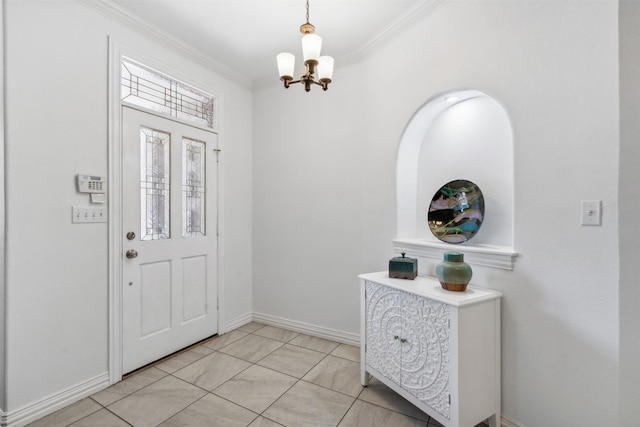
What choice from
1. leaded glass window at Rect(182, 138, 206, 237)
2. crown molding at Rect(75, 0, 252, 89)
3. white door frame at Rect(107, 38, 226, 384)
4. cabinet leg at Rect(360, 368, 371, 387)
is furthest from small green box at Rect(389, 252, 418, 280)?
crown molding at Rect(75, 0, 252, 89)

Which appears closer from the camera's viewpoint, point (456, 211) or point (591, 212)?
Answer: point (591, 212)

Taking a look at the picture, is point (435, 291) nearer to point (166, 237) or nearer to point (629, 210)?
point (629, 210)

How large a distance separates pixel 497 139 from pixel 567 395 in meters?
1.45

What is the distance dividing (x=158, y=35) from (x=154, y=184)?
1.22 metres

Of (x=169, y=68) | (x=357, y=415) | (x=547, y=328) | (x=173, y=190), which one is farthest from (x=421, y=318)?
(x=169, y=68)

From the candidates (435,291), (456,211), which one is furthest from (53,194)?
(456,211)

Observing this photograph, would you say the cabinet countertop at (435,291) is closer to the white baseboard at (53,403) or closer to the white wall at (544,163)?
the white wall at (544,163)

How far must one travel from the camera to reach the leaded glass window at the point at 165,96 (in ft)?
7.68

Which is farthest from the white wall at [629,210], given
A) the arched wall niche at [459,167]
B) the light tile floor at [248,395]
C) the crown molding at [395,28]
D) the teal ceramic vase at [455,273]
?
the crown molding at [395,28]

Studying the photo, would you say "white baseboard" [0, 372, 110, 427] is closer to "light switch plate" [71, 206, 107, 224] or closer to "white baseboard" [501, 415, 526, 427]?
"light switch plate" [71, 206, 107, 224]

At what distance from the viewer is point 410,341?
69.1 inches

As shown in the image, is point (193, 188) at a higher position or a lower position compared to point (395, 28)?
lower

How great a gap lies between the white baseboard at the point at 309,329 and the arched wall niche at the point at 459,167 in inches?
40.5

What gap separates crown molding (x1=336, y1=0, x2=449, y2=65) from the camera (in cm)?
205
